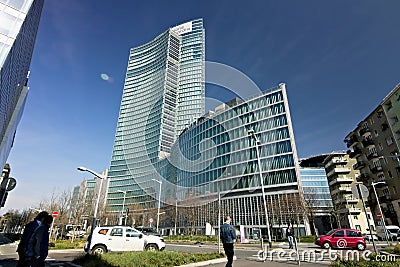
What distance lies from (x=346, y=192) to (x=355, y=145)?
39.3 feet

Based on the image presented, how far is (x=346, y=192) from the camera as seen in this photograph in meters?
56.2

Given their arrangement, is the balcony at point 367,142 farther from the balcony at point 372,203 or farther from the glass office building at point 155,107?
the glass office building at point 155,107

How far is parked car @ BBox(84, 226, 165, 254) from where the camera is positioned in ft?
40.9

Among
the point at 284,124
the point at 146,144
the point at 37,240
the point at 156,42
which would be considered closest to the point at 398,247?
the point at 37,240

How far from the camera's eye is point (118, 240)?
12.9m

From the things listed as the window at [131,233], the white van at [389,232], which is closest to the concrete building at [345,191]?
the white van at [389,232]

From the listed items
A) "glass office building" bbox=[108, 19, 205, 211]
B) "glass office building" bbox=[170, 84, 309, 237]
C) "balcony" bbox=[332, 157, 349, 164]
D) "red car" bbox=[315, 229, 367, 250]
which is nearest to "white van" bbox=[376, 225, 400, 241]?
"glass office building" bbox=[170, 84, 309, 237]

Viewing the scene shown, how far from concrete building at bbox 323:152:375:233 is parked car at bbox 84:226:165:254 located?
51.2 metres

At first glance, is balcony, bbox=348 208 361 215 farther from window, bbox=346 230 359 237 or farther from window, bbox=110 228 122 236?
window, bbox=110 228 122 236

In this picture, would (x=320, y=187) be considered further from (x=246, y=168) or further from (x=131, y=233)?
(x=131, y=233)

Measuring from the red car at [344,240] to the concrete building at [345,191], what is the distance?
36.3m

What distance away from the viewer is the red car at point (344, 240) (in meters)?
18.9

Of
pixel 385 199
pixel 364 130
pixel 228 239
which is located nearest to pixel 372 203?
pixel 385 199

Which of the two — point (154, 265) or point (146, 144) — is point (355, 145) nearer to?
point (154, 265)
